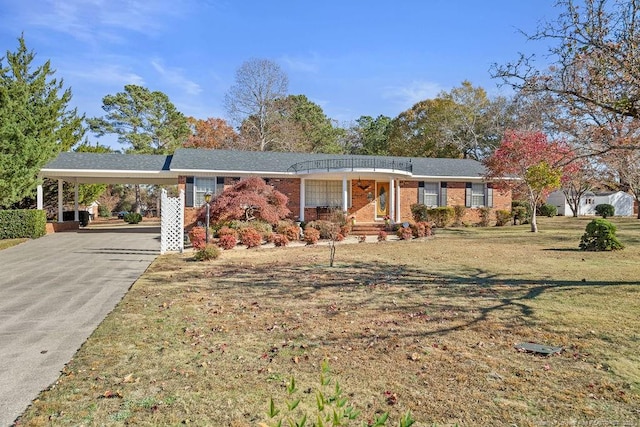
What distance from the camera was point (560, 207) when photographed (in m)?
44.9

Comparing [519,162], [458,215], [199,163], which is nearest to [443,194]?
[458,215]

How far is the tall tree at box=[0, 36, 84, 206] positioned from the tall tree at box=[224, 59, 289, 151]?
15.0 meters

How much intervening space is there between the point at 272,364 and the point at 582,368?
123 inches

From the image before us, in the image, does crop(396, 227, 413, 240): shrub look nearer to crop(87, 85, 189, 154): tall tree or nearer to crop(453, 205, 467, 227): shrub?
crop(453, 205, 467, 227): shrub

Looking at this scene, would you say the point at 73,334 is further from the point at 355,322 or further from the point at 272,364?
the point at 355,322

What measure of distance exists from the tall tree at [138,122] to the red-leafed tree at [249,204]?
86.7 feet

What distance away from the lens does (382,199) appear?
81.4ft

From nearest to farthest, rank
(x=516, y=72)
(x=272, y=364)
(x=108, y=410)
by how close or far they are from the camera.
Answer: (x=108, y=410) < (x=272, y=364) < (x=516, y=72)

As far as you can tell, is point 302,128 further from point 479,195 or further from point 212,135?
point 479,195

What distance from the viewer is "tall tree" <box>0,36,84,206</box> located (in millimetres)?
17734

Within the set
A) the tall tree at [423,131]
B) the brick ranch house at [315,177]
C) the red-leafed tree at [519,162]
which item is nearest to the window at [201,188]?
the brick ranch house at [315,177]

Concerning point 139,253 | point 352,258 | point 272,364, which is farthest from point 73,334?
point 139,253

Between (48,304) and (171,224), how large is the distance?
7440 millimetres

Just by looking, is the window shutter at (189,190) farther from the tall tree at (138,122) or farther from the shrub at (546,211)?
the shrub at (546,211)
